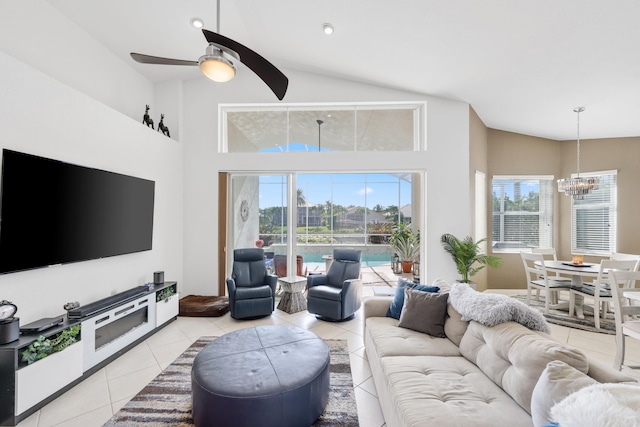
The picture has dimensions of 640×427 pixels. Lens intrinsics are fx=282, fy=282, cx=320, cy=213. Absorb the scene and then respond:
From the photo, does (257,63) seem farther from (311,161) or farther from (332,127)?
(332,127)

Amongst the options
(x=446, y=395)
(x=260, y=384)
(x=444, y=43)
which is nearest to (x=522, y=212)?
(x=444, y=43)

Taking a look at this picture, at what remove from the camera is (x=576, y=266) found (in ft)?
13.6

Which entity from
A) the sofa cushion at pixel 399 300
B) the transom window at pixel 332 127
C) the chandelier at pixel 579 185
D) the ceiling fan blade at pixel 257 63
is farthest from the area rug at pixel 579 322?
the ceiling fan blade at pixel 257 63

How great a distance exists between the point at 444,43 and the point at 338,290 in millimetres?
3385

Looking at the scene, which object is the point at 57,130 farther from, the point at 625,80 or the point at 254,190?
the point at 625,80

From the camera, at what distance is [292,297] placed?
4.31 meters

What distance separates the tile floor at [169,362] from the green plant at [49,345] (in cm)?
43

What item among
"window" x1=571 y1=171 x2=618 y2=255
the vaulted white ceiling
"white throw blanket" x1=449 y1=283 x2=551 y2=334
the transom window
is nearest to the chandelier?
the vaulted white ceiling

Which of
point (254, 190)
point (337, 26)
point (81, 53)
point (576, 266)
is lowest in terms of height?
→ point (576, 266)

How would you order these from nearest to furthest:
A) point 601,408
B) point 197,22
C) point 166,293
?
point 601,408, point 197,22, point 166,293

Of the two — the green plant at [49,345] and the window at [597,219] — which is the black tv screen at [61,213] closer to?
the green plant at [49,345]

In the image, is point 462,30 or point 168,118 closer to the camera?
point 462,30

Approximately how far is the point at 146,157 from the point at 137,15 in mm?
1701

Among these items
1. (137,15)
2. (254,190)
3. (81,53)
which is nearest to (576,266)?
(254,190)
